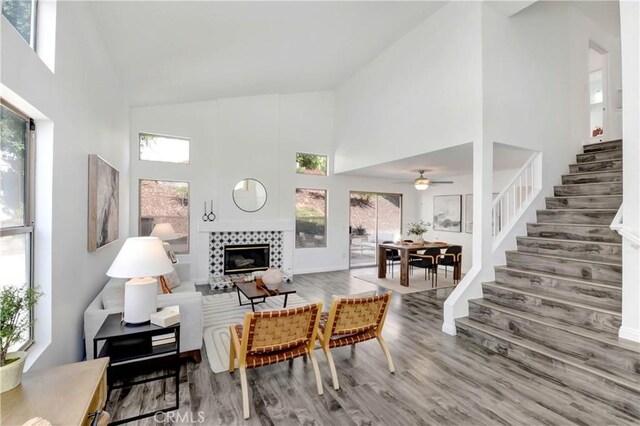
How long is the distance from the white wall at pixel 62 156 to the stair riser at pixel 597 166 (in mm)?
6505

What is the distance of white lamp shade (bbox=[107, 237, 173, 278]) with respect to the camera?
227 centimetres

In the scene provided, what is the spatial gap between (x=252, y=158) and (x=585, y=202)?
19.2ft

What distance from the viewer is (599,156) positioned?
183 inches

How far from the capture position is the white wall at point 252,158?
5.84 metres

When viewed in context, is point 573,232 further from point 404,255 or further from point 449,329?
point 404,255

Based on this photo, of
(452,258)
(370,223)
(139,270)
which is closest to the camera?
(139,270)

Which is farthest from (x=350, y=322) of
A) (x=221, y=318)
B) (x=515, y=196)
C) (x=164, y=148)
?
(x=164, y=148)

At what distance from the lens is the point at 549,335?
3.03m

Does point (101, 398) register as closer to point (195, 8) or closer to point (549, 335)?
point (195, 8)

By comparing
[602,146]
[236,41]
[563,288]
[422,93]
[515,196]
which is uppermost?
[236,41]

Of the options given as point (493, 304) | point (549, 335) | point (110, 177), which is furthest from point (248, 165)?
point (549, 335)

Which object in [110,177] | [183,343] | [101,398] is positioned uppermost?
[110,177]

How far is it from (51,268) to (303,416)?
204 cm

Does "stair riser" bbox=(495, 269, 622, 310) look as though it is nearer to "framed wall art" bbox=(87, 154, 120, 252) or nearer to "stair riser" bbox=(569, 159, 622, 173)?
"stair riser" bbox=(569, 159, 622, 173)
